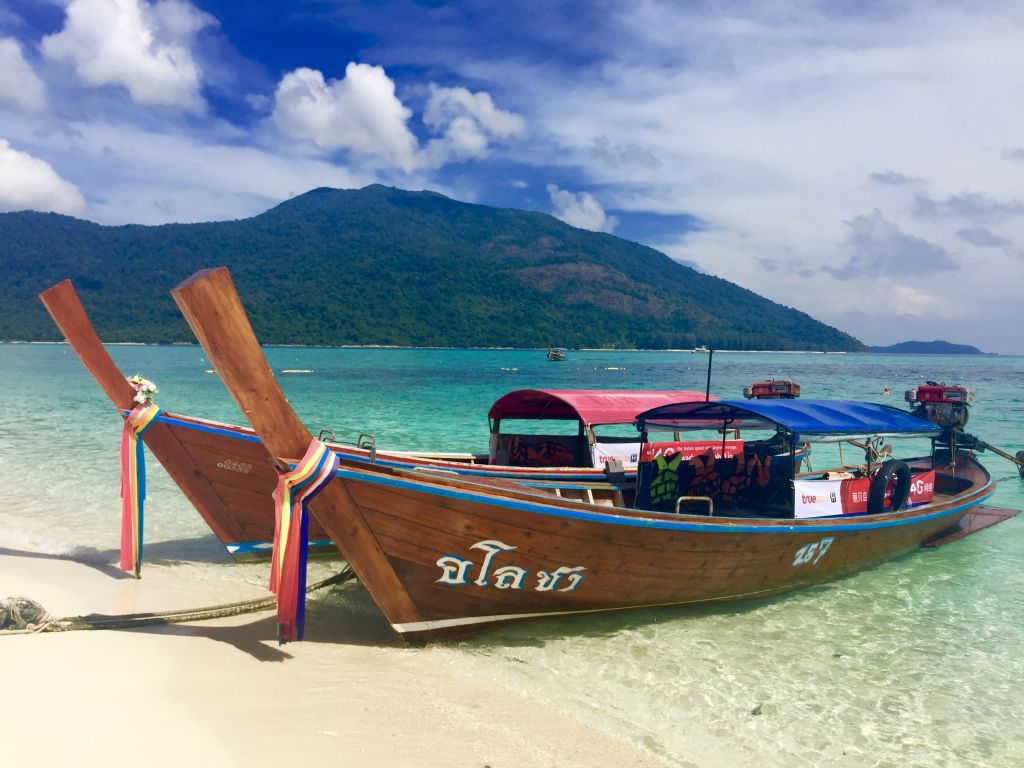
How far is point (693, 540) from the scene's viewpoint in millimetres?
7285

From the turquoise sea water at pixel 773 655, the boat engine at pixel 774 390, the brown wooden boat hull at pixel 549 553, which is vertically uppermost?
the boat engine at pixel 774 390

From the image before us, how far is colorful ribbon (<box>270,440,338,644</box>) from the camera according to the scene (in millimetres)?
5332

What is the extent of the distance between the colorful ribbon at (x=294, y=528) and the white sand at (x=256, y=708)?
0.52 meters

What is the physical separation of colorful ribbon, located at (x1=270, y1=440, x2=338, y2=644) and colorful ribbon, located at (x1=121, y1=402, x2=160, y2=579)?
11.1 feet

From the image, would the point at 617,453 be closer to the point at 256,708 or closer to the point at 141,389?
the point at 141,389

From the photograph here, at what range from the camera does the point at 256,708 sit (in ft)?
16.3

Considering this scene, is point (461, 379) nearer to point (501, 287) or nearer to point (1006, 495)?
point (1006, 495)

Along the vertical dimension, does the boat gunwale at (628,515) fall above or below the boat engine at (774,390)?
below

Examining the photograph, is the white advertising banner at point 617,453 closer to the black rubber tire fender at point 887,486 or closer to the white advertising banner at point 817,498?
the white advertising banner at point 817,498

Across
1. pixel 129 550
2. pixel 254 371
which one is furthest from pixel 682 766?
pixel 129 550

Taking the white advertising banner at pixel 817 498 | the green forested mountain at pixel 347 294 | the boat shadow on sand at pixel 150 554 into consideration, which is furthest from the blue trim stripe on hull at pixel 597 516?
the green forested mountain at pixel 347 294

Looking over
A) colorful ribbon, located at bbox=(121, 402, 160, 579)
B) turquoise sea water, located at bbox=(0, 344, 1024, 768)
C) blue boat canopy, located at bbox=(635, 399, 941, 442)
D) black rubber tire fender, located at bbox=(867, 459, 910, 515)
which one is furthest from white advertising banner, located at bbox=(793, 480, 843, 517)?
colorful ribbon, located at bbox=(121, 402, 160, 579)

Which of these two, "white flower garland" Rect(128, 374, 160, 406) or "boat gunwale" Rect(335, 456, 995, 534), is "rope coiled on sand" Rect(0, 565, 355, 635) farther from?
"white flower garland" Rect(128, 374, 160, 406)

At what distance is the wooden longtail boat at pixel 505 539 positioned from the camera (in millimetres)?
5070
